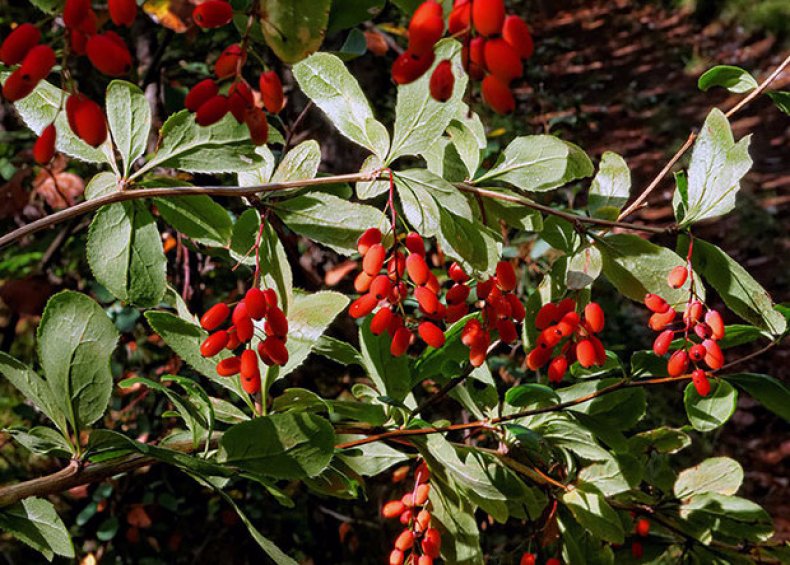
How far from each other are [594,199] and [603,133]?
215 inches

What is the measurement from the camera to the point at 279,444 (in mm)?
795

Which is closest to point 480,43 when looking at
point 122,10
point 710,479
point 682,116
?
point 122,10

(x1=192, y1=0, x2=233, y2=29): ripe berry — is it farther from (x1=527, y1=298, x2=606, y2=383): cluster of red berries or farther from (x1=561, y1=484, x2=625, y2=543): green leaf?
(x1=561, y1=484, x2=625, y2=543): green leaf

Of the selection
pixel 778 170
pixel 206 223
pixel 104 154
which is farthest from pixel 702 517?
pixel 778 170

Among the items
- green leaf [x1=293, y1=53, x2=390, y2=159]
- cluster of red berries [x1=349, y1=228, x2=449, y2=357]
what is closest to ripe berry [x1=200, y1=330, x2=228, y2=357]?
cluster of red berries [x1=349, y1=228, x2=449, y2=357]

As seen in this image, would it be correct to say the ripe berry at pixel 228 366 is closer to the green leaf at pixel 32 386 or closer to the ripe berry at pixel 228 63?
the green leaf at pixel 32 386

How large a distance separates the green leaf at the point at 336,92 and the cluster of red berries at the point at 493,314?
21 centimetres

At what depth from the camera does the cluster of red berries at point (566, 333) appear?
886mm

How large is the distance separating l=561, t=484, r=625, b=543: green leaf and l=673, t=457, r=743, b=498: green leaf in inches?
10.2

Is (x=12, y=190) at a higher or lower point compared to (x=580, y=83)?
higher

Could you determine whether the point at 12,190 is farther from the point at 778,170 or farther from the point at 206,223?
the point at 778,170

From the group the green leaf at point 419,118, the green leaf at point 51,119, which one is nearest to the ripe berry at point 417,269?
the green leaf at point 419,118

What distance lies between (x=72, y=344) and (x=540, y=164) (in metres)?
0.54

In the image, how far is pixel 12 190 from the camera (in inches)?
70.9
